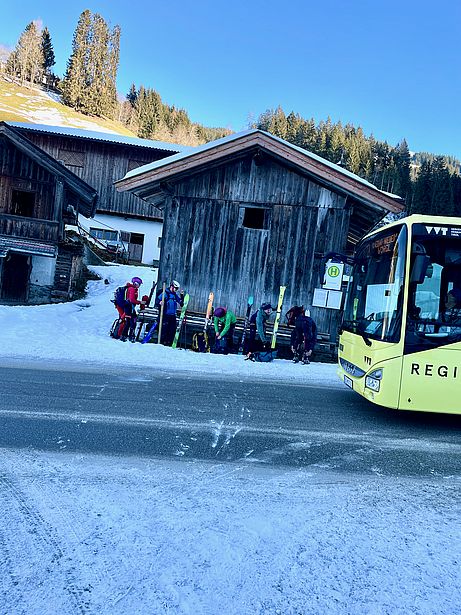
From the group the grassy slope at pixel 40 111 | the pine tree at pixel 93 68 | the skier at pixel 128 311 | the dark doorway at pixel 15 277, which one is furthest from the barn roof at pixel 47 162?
the pine tree at pixel 93 68

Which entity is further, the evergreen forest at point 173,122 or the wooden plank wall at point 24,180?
the evergreen forest at point 173,122

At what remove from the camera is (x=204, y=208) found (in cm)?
1365

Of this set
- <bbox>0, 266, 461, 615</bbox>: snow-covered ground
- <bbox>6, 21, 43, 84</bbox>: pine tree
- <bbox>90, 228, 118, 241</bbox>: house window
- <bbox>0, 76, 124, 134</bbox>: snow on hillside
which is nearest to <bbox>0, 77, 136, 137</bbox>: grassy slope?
<bbox>0, 76, 124, 134</bbox>: snow on hillside

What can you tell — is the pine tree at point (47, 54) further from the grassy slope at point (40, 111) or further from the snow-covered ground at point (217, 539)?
the snow-covered ground at point (217, 539)

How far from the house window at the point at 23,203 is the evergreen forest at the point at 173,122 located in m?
52.0

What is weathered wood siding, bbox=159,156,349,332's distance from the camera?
43.4 feet

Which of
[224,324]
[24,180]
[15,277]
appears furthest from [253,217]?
[15,277]

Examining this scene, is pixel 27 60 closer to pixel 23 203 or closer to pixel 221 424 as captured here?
pixel 23 203

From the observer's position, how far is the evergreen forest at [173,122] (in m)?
65.2

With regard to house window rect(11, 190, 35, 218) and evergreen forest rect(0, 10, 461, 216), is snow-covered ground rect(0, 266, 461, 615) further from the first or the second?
evergreen forest rect(0, 10, 461, 216)

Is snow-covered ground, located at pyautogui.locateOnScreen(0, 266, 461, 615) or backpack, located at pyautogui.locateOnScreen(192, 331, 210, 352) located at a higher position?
backpack, located at pyautogui.locateOnScreen(192, 331, 210, 352)

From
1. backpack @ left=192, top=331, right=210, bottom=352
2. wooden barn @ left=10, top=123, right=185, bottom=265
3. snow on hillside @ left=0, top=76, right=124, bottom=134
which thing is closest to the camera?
backpack @ left=192, top=331, right=210, bottom=352

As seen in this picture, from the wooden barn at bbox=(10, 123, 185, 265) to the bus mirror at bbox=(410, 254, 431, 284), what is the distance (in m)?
30.3

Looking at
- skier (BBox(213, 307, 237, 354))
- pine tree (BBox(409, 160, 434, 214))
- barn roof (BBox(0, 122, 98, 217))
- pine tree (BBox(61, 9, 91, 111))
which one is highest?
pine tree (BBox(61, 9, 91, 111))
